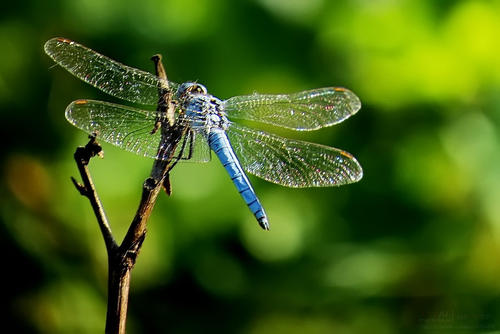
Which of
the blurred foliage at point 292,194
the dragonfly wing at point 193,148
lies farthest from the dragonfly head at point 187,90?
the blurred foliage at point 292,194

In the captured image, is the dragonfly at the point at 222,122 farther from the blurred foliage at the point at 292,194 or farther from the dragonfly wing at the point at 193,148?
the blurred foliage at the point at 292,194

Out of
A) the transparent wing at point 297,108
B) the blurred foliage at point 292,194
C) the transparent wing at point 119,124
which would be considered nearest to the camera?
the transparent wing at point 119,124

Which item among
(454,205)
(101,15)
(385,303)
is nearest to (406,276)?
(385,303)

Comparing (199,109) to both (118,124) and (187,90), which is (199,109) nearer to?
(187,90)

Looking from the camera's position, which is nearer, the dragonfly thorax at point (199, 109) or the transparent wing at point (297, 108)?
the dragonfly thorax at point (199, 109)

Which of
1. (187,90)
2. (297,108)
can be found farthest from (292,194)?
(187,90)

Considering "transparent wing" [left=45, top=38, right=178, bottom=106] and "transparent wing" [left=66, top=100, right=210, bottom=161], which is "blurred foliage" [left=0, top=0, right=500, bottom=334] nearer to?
"transparent wing" [left=45, top=38, right=178, bottom=106]

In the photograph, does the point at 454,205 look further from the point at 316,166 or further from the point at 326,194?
the point at 316,166
